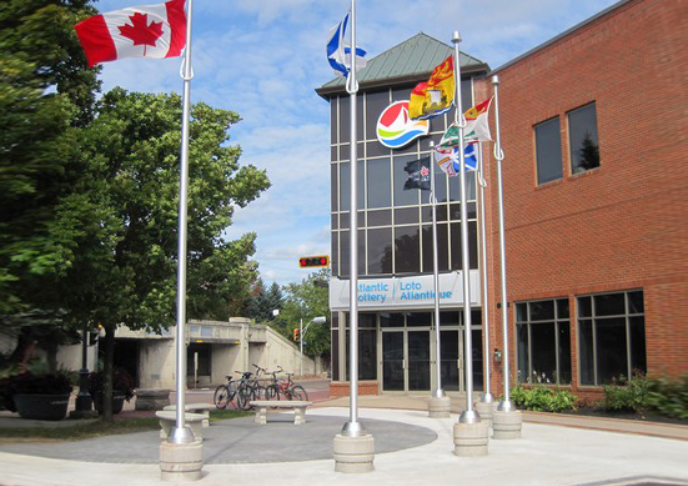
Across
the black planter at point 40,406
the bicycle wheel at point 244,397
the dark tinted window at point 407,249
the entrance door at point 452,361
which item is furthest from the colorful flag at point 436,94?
the entrance door at point 452,361

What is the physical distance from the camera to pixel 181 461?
10078 mm

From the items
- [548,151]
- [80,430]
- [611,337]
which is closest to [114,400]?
[80,430]

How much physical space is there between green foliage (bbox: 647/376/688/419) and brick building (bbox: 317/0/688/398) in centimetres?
55

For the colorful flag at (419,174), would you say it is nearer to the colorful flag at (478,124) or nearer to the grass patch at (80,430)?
the colorful flag at (478,124)

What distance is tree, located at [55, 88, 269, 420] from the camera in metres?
14.7

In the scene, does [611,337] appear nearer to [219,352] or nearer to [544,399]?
[544,399]

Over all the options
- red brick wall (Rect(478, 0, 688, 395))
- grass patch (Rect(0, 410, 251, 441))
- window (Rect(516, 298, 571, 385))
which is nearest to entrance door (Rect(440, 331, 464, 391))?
red brick wall (Rect(478, 0, 688, 395))

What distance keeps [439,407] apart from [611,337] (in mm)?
5786

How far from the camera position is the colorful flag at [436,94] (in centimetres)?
1655

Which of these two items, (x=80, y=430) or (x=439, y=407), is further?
(x=439, y=407)

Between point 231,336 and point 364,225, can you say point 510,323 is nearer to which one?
point 364,225

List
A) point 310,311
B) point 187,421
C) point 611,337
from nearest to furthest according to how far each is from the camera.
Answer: point 187,421 < point 611,337 < point 310,311

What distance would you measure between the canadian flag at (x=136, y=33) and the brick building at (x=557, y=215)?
1407cm

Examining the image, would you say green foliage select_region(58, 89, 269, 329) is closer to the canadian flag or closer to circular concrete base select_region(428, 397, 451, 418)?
the canadian flag
